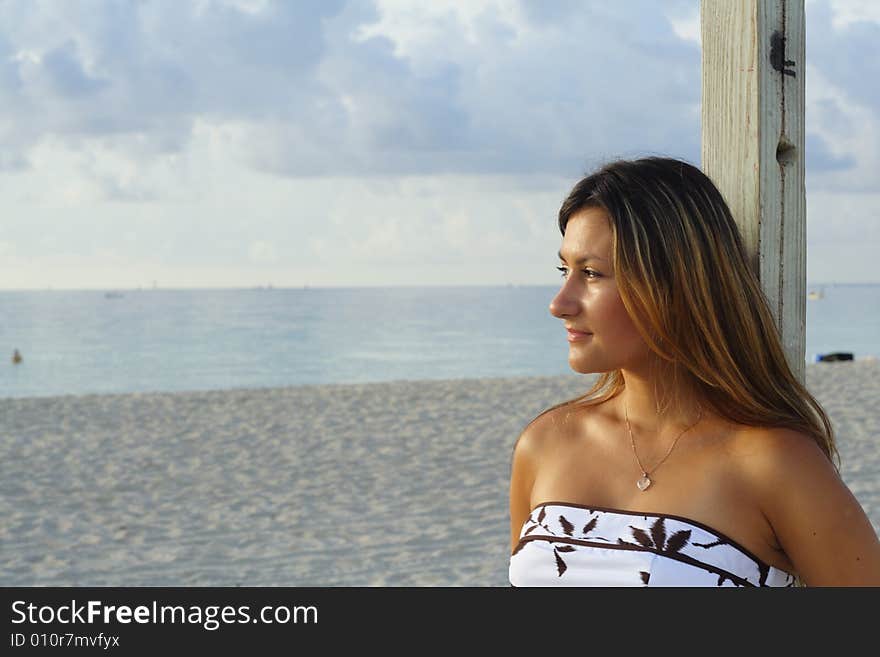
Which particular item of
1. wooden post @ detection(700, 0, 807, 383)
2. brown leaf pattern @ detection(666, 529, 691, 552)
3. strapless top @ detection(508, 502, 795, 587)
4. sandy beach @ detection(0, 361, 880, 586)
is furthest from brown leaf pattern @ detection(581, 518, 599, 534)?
sandy beach @ detection(0, 361, 880, 586)

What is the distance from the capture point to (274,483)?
7.44 meters

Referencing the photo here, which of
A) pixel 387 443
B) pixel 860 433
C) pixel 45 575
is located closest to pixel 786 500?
pixel 45 575

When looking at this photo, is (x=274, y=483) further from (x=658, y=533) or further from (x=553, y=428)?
(x=658, y=533)

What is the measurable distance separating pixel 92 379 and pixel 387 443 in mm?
27725

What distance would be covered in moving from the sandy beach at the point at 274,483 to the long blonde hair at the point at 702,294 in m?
3.68

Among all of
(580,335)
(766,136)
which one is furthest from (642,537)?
(766,136)

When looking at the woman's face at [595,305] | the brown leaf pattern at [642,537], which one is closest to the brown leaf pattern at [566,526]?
the brown leaf pattern at [642,537]

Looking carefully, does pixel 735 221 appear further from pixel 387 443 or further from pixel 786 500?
pixel 387 443

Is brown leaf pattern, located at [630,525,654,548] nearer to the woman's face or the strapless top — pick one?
the strapless top

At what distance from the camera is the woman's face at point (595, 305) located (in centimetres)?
153

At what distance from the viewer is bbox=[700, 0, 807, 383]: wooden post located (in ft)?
5.10

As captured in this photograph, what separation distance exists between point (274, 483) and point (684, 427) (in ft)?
20.2

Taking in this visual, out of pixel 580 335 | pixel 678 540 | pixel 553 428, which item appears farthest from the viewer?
pixel 553 428
